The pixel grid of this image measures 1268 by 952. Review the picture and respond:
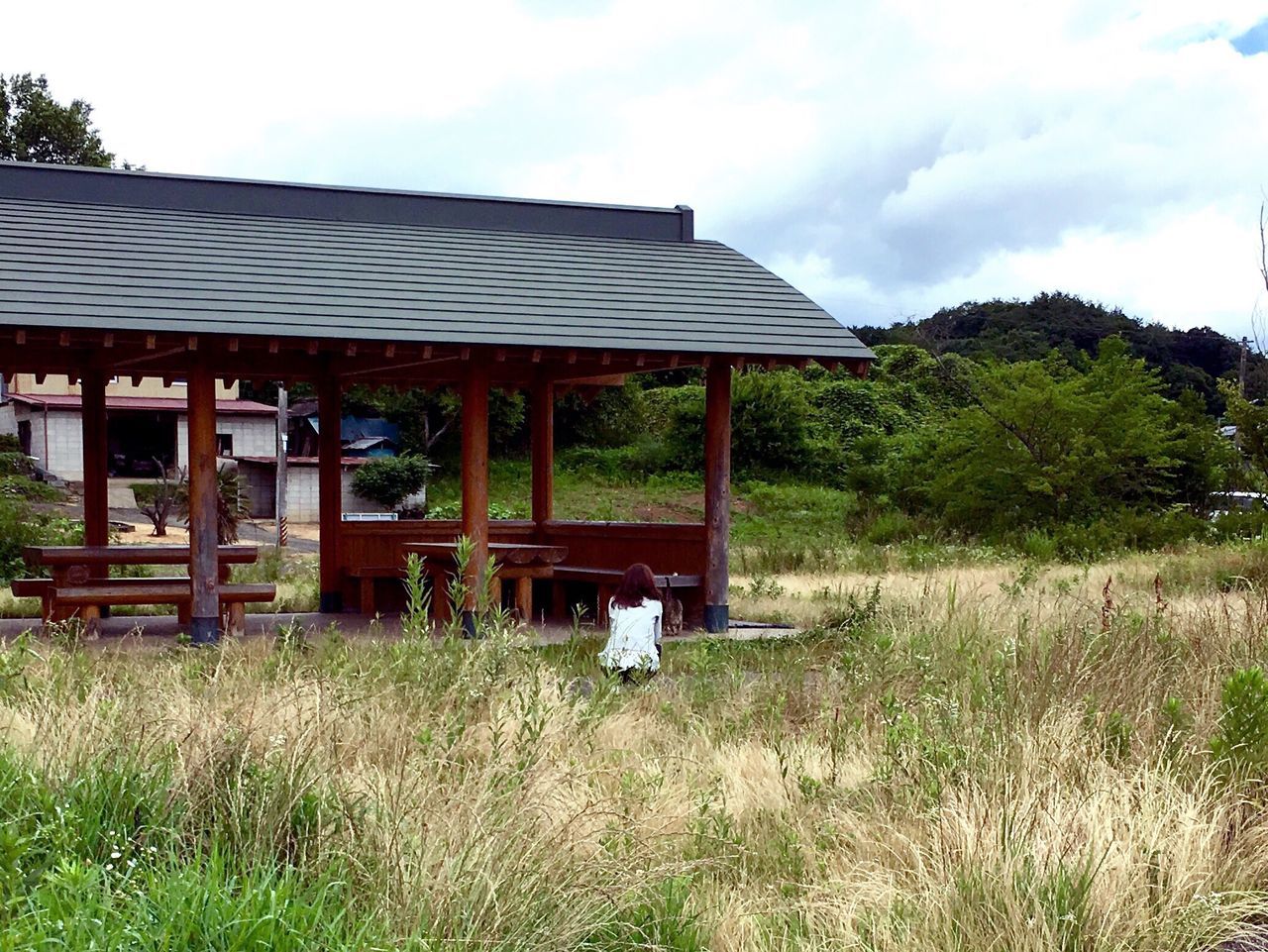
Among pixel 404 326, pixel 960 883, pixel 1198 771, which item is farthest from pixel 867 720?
pixel 404 326

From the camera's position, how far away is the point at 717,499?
11.9 metres

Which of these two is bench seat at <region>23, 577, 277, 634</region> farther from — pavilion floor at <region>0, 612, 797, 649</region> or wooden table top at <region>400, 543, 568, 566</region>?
wooden table top at <region>400, 543, 568, 566</region>

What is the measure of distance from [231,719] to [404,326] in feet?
19.4

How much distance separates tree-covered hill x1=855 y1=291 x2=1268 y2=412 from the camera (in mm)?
51281

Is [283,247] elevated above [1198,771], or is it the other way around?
[283,247]

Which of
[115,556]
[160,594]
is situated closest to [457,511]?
[115,556]

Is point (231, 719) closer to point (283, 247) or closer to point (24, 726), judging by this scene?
point (24, 726)

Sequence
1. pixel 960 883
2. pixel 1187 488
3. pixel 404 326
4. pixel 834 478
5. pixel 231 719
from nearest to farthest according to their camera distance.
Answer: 1. pixel 960 883
2. pixel 231 719
3. pixel 404 326
4. pixel 1187 488
5. pixel 834 478

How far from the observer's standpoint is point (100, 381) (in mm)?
12602

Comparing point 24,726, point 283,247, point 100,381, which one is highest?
point 283,247

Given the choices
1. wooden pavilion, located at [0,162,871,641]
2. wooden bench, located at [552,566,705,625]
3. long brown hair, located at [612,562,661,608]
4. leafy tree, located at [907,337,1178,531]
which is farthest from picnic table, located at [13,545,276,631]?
leafy tree, located at [907,337,1178,531]

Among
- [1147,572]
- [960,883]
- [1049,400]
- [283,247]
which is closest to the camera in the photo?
[960,883]

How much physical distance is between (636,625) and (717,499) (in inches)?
133

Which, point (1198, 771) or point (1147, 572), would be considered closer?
point (1198, 771)
